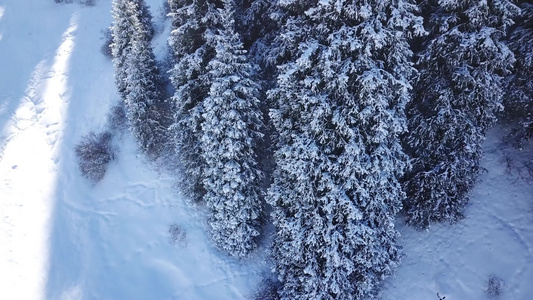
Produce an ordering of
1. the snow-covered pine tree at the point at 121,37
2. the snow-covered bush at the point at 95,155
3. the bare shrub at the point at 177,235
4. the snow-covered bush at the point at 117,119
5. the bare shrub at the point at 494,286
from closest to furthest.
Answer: the bare shrub at the point at 494,286 → the bare shrub at the point at 177,235 → the snow-covered pine tree at the point at 121,37 → the snow-covered bush at the point at 95,155 → the snow-covered bush at the point at 117,119

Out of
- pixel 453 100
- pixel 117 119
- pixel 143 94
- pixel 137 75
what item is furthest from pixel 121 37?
pixel 453 100

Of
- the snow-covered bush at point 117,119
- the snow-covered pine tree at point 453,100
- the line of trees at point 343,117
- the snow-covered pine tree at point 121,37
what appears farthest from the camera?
the snow-covered bush at point 117,119

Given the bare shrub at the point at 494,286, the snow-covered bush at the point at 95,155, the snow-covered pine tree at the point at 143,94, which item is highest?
the snow-covered pine tree at the point at 143,94

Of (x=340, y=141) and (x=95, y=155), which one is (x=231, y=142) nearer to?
(x=340, y=141)

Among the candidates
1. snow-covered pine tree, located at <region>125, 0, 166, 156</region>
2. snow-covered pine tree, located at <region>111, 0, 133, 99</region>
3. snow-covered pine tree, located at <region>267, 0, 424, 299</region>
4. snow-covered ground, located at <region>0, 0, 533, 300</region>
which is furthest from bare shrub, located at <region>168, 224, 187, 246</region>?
snow-covered pine tree, located at <region>111, 0, 133, 99</region>

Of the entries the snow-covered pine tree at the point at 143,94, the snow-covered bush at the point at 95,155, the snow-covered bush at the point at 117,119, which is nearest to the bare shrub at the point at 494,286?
the snow-covered pine tree at the point at 143,94

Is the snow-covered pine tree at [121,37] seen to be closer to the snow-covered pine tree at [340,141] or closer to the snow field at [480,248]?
the snow-covered pine tree at [340,141]

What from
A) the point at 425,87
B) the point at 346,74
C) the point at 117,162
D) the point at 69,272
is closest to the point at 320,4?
the point at 346,74

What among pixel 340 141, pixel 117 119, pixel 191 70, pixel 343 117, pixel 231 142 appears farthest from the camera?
pixel 117 119
